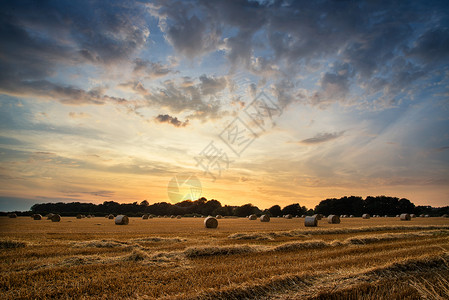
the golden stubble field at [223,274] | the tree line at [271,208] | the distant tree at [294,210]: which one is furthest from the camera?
the distant tree at [294,210]

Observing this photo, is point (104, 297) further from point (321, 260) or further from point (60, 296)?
point (321, 260)

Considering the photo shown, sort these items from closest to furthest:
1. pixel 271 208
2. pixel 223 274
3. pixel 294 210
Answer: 1. pixel 223 274
2. pixel 294 210
3. pixel 271 208

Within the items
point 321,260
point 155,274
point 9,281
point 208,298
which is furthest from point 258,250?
point 9,281

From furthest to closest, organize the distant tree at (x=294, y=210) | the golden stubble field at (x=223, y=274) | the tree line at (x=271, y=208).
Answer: the distant tree at (x=294, y=210), the tree line at (x=271, y=208), the golden stubble field at (x=223, y=274)

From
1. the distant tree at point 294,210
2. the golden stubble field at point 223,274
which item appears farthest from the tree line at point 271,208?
the golden stubble field at point 223,274

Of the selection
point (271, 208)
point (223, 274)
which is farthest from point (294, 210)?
point (223, 274)

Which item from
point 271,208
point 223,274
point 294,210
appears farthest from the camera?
point 271,208

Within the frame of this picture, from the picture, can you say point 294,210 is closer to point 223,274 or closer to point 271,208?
point 271,208

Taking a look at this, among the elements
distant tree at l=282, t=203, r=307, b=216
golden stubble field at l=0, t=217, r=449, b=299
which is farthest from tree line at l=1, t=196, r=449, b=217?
golden stubble field at l=0, t=217, r=449, b=299

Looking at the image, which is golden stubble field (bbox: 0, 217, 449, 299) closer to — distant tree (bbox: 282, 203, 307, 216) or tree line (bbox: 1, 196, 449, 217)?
tree line (bbox: 1, 196, 449, 217)

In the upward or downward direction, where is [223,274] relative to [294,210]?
downward

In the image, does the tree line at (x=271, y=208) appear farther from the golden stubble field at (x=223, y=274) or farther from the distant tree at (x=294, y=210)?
the golden stubble field at (x=223, y=274)

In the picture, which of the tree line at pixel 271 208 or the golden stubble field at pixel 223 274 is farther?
the tree line at pixel 271 208

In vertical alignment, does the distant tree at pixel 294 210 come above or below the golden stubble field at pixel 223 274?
above
